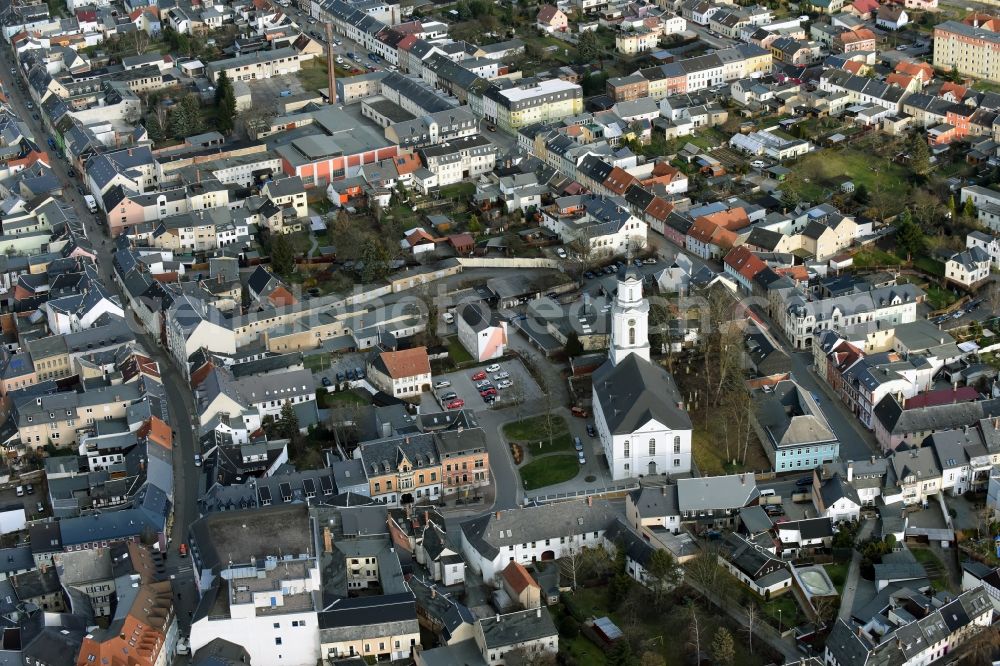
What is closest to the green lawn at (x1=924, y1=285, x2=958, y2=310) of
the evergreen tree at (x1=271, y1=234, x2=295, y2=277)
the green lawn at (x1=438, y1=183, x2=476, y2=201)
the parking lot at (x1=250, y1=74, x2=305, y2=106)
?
the green lawn at (x1=438, y1=183, x2=476, y2=201)

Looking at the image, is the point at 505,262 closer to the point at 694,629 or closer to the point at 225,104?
the point at 225,104

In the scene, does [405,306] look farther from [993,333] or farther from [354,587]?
[993,333]

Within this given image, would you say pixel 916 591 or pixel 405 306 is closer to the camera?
pixel 916 591

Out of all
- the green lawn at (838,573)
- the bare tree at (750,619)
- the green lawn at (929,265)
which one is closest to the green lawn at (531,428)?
the green lawn at (838,573)

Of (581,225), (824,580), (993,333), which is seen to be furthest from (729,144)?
(824,580)

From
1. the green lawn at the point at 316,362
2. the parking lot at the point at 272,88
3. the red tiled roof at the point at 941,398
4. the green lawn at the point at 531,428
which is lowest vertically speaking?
the parking lot at the point at 272,88

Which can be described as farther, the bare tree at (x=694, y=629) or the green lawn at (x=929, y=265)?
the green lawn at (x=929, y=265)

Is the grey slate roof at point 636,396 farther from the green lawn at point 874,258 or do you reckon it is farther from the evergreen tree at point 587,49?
the evergreen tree at point 587,49
